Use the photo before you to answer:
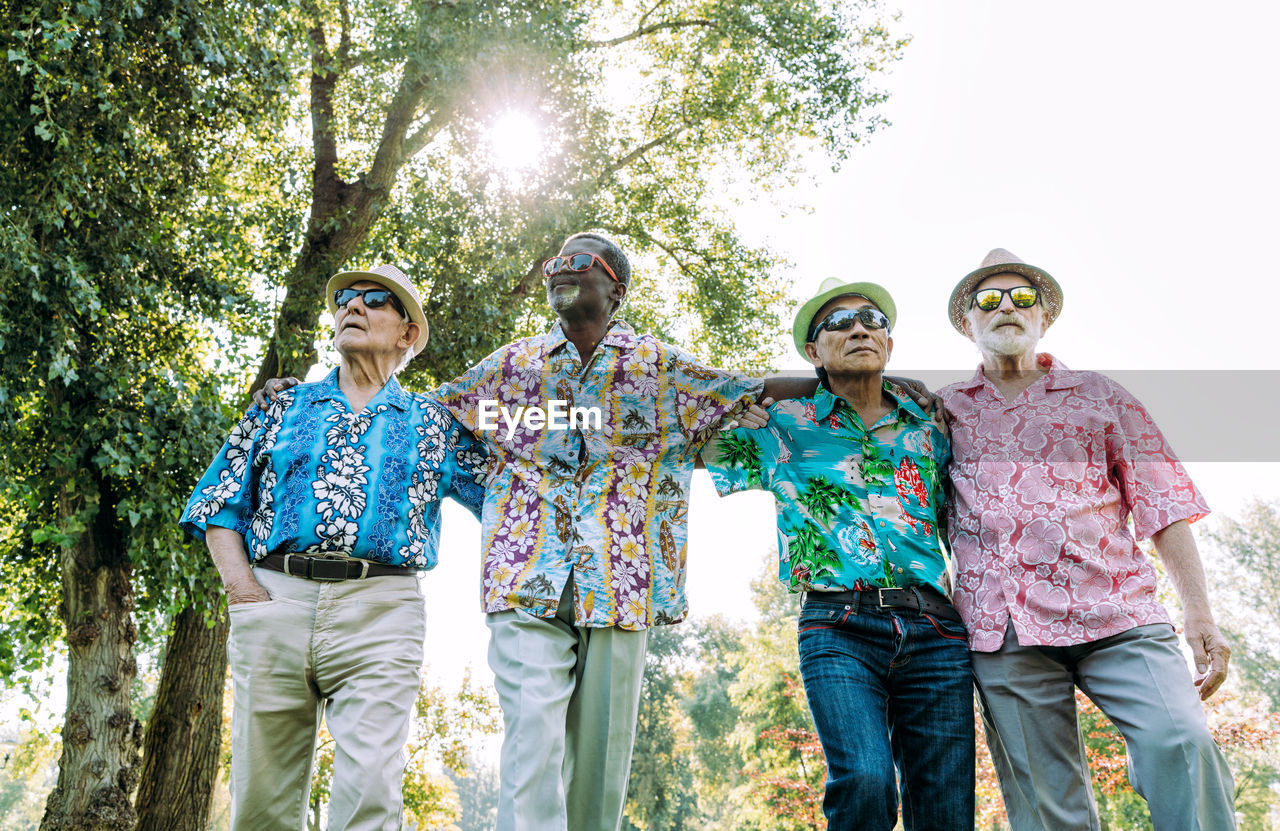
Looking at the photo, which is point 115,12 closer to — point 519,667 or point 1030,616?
point 519,667

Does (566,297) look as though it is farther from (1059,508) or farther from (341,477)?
(1059,508)

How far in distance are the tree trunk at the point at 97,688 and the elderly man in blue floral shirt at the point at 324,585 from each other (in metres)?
4.94

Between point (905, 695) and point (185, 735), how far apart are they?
24.3 feet

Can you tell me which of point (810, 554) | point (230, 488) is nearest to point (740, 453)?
point (810, 554)

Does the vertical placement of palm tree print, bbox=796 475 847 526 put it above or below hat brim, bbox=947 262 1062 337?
below

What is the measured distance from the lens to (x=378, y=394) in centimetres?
375

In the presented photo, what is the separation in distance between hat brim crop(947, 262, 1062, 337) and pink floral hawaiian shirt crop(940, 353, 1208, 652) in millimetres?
354

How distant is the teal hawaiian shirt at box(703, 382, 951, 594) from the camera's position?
3.22m

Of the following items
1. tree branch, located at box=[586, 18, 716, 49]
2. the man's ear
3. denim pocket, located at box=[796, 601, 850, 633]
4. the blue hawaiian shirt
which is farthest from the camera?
tree branch, located at box=[586, 18, 716, 49]

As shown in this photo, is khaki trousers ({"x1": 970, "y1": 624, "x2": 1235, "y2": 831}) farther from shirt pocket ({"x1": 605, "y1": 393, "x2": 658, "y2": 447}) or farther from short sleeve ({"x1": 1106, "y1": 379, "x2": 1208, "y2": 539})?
shirt pocket ({"x1": 605, "y1": 393, "x2": 658, "y2": 447})

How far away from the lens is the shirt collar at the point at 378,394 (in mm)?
3697

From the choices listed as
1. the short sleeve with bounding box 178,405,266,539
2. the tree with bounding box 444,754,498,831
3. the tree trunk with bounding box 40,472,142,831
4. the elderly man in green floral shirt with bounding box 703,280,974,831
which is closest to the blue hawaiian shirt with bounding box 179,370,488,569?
the short sleeve with bounding box 178,405,266,539

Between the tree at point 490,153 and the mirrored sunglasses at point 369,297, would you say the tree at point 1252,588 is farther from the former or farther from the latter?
the mirrored sunglasses at point 369,297

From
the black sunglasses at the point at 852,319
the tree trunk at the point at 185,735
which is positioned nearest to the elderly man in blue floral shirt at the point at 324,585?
the black sunglasses at the point at 852,319
